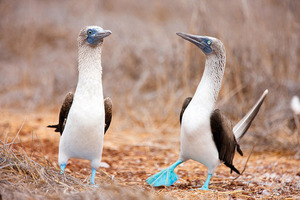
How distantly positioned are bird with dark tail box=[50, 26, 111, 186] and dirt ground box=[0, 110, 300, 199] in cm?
25

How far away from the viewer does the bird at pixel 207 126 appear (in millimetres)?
3685

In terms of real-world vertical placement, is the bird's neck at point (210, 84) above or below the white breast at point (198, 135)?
above

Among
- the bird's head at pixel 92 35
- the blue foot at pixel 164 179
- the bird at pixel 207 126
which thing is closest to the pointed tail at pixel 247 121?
the bird at pixel 207 126

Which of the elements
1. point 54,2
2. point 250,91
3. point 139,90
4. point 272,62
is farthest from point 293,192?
point 54,2

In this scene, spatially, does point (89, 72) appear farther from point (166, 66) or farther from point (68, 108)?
point (166, 66)

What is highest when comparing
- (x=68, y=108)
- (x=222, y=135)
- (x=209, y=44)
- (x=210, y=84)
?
(x=209, y=44)

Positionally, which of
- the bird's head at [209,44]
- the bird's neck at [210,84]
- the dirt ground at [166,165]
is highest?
the bird's head at [209,44]

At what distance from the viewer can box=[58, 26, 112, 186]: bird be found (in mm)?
3354

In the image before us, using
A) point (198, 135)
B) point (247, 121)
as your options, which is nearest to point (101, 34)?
point (198, 135)

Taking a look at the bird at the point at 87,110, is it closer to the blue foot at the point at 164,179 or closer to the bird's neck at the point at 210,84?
the blue foot at the point at 164,179

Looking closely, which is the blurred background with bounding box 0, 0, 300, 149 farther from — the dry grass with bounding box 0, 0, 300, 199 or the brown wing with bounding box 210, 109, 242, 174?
the brown wing with bounding box 210, 109, 242, 174

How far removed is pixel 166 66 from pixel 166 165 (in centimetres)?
288

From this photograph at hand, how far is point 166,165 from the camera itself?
17.0ft

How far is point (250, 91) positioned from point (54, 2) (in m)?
11.0
